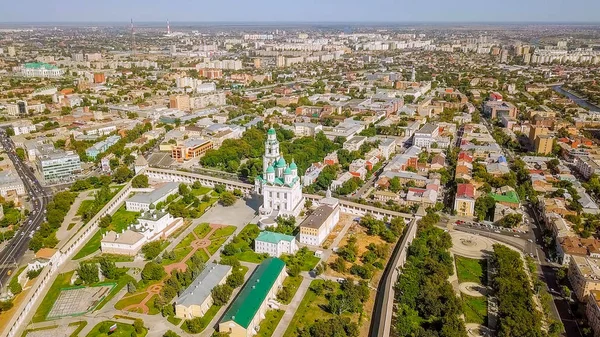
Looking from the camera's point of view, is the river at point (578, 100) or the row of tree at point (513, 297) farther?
the river at point (578, 100)

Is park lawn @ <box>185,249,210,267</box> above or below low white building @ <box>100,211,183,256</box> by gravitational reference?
below

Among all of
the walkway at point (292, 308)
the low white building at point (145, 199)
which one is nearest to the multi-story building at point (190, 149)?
the low white building at point (145, 199)

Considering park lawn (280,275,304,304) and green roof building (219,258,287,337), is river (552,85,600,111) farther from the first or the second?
green roof building (219,258,287,337)

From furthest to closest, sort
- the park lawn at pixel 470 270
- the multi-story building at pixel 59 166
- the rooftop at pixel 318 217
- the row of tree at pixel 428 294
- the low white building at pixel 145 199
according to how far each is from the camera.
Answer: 1. the multi-story building at pixel 59 166
2. the low white building at pixel 145 199
3. the rooftop at pixel 318 217
4. the park lawn at pixel 470 270
5. the row of tree at pixel 428 294

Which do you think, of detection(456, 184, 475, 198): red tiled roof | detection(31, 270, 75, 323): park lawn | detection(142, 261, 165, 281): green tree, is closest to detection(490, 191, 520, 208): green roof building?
detection(456, 184, 475, 198): red tiled roof

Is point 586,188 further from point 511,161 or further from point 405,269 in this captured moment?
point 405,269

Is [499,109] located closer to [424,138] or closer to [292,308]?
[424,138]

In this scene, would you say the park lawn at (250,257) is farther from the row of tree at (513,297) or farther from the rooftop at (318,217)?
the row of tree at (513,297)

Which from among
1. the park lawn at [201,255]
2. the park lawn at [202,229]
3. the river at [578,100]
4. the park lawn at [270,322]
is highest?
the river at [578,100]
